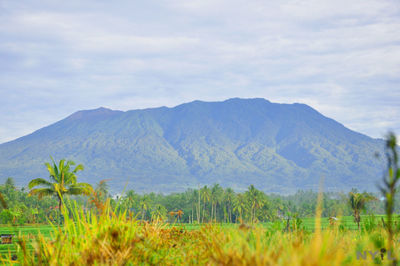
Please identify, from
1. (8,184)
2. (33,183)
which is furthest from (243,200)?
(33,183)

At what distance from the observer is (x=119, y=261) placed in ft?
17.9

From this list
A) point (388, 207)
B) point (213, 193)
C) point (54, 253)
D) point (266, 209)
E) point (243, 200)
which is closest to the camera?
point (388, 207)

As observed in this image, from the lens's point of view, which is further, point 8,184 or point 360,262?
point 8,184

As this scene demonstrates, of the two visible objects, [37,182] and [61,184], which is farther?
[61,184]

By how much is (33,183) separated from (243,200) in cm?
6470

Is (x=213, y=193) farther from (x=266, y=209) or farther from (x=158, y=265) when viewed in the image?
(x=158, y=265)

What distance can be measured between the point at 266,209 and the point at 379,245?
310 ft

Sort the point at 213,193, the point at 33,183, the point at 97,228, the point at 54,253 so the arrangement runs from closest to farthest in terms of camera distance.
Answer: the point at 54,253, the point at 97,228, the point at 33,183, the point at 213,193

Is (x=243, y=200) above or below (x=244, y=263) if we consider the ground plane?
below

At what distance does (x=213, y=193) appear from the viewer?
105 meters

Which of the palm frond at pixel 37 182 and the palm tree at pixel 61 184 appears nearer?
the palm frond at pixel 37 182

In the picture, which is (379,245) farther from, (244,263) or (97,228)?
(97,228)

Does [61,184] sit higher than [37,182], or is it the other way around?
[37,182]

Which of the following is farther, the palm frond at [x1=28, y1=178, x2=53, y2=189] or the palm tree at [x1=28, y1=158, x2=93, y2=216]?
the palm tree at [x1=28, y1=158, x2=93, y2=216]
